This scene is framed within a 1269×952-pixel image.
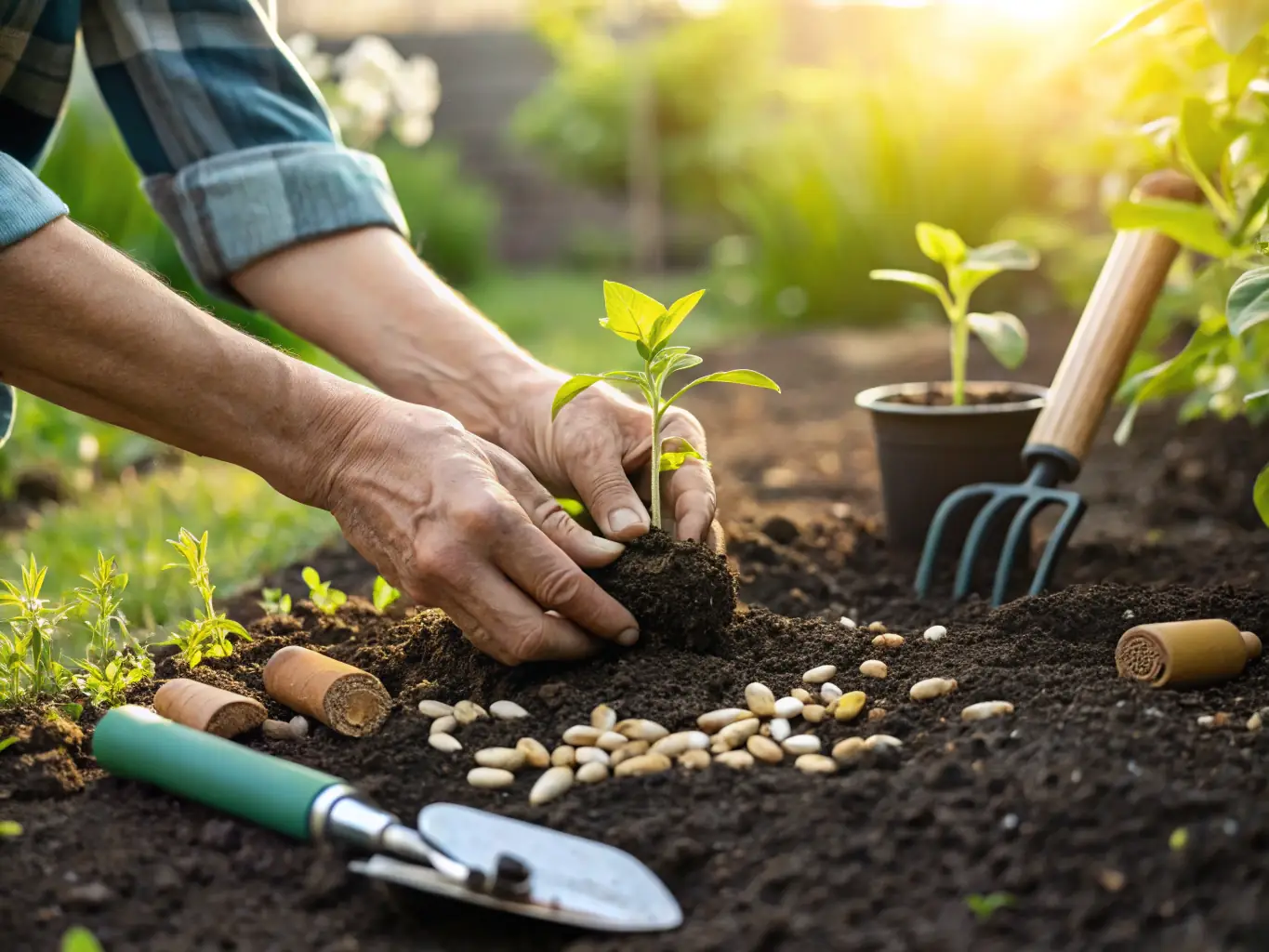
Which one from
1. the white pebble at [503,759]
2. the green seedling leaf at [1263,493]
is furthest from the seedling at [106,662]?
the green seedling leaf at [1263,493]

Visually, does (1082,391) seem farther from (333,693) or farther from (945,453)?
(333,693)

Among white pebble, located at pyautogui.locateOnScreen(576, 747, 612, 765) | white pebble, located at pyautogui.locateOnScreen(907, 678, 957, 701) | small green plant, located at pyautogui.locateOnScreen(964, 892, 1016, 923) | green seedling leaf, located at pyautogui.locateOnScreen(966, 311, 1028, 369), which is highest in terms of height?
green seedling leaf, located at pyautogui.locateOnScreen(966, 311, 1028, 369)

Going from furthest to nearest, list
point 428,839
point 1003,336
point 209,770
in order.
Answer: point 1003,336
point 209,770
point 428,839

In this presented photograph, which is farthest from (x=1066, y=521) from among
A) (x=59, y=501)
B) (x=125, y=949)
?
(x=59, y=501)

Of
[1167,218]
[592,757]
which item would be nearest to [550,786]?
[592,757]

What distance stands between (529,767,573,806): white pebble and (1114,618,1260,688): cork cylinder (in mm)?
→ 626

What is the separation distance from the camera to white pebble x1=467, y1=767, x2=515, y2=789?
1.23 m

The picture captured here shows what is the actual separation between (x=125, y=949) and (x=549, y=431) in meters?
0.88

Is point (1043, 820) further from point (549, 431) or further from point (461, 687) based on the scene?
point (549, 431)

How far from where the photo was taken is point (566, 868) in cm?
104

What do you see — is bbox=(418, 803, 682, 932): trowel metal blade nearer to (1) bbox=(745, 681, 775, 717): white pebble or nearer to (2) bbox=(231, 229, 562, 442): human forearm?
(1) bbox=(745, 681, 775, 717): white pebble

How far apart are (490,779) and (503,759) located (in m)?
0.03

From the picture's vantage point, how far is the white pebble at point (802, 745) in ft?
4.11

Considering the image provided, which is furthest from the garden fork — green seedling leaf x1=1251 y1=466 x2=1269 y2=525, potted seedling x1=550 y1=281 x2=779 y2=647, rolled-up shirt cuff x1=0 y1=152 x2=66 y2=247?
rolled-up shirt cuff x1=0 y1=152 x2=66 y2=247
